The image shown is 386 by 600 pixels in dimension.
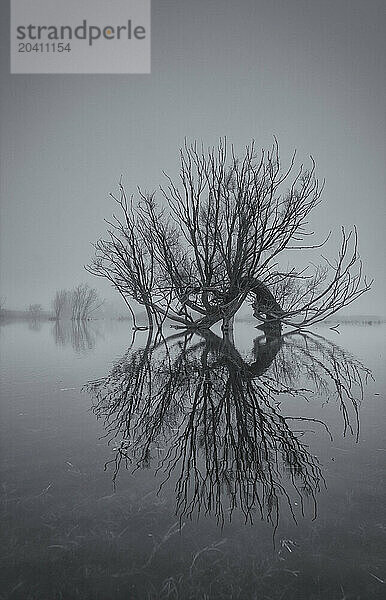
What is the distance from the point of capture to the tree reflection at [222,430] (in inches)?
70.2

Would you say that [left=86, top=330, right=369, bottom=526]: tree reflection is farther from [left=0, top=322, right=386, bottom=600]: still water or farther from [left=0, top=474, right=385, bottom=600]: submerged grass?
[left=0, top=474, right=385, bottom=600]: submerged grass

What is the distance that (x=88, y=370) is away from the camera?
5789 millimetres

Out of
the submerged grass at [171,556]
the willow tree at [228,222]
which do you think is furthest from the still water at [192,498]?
the willow tree at [228,222]

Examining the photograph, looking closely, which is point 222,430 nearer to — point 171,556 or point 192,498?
point 192,498

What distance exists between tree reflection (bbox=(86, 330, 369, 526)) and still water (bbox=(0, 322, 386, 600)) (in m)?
0.01

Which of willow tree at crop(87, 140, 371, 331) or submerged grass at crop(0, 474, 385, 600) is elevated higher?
willow tree at crop(87, 140, 371, 331)

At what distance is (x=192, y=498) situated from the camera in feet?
5.69

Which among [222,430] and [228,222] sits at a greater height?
[228,222]

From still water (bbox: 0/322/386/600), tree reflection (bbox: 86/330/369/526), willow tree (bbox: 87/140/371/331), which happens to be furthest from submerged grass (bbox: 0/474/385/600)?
willow tree (bbox: 87/140/371/331)

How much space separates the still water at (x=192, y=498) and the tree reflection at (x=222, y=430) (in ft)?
0.04

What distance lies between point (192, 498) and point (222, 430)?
0.91m

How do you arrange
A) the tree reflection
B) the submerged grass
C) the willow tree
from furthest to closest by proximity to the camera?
A: the willow tree → the tree reflection → the submerged grass

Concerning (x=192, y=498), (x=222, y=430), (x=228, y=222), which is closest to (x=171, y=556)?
(x=192, y=498)

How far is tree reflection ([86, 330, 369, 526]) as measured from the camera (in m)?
1.78
